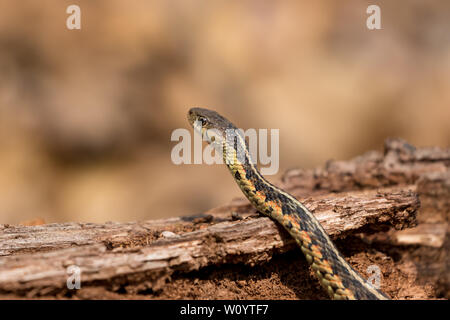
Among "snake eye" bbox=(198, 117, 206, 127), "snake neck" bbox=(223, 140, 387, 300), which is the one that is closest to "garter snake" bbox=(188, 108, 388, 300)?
"snake neck" bbox=(223, 140, 387, 300)

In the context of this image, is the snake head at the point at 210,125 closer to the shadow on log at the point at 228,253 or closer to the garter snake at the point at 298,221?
the garter snake at the point at 298,221

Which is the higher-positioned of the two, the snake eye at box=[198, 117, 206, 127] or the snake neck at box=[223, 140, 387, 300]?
the snake eye at box=[198, 117, 206, 127]

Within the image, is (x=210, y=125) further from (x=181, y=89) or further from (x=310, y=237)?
(x=181, y=89)

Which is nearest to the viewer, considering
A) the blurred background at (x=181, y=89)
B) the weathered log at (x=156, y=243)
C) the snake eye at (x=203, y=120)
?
the weathered log at (x=156, y=243)

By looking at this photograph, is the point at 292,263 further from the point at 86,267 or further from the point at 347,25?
the point at 347,25

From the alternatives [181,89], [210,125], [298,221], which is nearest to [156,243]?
[298,221]

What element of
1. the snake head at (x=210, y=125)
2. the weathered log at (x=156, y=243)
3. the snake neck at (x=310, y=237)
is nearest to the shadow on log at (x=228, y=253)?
the weathered log at (x=156, y=243)

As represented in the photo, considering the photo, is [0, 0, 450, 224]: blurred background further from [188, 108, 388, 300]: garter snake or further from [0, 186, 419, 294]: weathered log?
[188, 108, 388, 300]: garter snake

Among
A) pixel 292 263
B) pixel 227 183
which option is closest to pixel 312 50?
pixel 227 183
